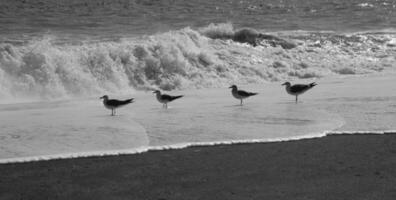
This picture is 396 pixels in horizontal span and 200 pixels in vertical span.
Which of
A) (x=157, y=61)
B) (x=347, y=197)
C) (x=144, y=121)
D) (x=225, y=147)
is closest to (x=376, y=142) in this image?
(x=225, y=147)

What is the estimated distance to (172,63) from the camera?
18.7 m

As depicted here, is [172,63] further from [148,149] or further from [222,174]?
[222,174]

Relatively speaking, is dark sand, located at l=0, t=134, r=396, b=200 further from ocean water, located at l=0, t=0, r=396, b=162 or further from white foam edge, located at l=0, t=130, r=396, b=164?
ocean water, located at l=0, t=0, r=396, b=162

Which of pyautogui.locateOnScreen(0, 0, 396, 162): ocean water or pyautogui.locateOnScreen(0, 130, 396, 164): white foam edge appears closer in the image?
pyautogui.locateOnScreen(0, 130, 396, 164): white foam edge

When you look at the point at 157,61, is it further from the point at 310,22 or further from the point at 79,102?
the point at 310,22

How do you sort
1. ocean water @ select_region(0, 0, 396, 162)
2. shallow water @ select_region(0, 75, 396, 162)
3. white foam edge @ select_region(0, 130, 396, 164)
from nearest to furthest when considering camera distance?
white foam edge @ select_region(0, 130, 396, 164)
shallow water @ select_region(0, 75, 396, 162)
ocean water @ select_region(0, 0, 396, 162)

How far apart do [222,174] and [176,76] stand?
9.97 meters

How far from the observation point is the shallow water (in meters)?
9.75

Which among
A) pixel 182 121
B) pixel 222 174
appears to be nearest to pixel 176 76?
pixel 182 121

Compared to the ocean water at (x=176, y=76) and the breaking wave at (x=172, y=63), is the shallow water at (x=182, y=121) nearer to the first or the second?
the ocean water at (x=176, y=76)

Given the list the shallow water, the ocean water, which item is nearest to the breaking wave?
the ocean water

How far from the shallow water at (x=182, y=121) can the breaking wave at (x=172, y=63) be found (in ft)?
6.31

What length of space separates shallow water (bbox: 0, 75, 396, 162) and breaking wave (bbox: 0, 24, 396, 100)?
6.31 ft

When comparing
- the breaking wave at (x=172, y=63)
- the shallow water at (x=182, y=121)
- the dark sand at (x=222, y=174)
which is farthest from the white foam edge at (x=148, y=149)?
the breaking wave at (x=172, y=63)
